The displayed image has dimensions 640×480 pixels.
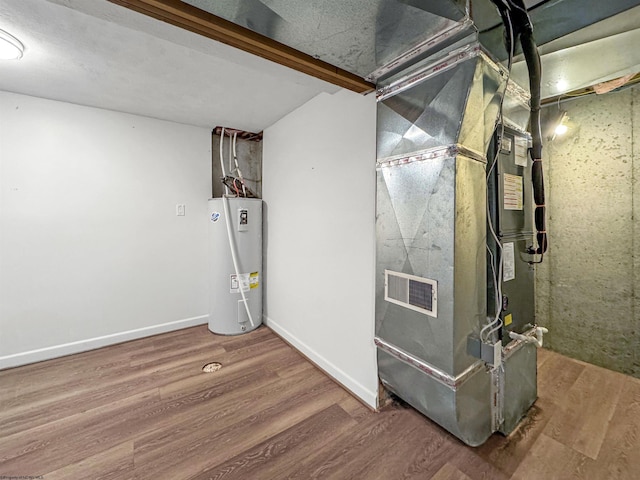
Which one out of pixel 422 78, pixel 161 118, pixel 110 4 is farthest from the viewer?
pixel 161 118

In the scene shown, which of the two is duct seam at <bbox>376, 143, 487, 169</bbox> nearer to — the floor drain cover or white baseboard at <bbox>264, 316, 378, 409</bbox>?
white baseboard at <bbox>264, 316, 378, 409</bbox>

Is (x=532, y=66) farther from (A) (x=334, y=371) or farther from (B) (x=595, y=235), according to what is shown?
(A) (x=334, y=371)

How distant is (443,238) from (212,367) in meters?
2.13

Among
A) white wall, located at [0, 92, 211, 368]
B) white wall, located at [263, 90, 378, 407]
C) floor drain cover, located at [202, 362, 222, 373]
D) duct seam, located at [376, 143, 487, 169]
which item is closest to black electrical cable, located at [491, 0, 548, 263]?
duct seam, located at [376, 143, 487, 169]

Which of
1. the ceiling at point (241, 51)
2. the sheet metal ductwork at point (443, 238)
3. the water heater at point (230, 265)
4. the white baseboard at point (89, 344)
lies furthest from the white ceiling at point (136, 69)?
the white baseboard at point (89, 344)

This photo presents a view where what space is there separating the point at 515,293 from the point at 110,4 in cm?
245

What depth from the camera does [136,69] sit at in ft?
6.17

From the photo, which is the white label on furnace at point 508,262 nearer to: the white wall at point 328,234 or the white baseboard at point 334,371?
the white wall at point 328,234

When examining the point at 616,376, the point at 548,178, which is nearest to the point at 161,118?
the point at 548,178

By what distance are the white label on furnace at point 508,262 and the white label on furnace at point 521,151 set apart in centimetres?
50

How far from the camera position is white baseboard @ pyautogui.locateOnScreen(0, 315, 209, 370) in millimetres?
2307

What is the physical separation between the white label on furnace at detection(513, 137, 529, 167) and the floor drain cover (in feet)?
8.73

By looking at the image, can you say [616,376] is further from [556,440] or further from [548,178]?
[548,178]

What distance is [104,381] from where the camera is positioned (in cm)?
209
